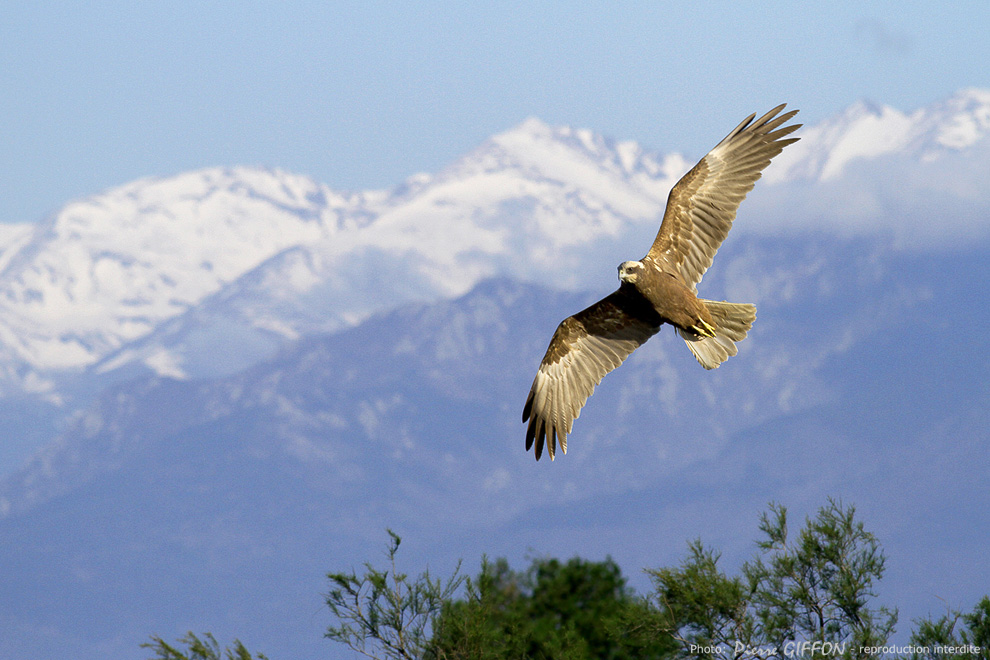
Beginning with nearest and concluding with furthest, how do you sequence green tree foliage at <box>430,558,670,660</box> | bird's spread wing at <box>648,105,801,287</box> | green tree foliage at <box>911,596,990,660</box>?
bird's spread wing at <box>648,105,801,287</box> → green tree foliage at <box>911,596,990,660</box> → green tree foliage at <box>430,558,670,660</box>

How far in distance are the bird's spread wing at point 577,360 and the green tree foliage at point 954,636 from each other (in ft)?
21.7

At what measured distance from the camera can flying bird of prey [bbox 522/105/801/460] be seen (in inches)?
697

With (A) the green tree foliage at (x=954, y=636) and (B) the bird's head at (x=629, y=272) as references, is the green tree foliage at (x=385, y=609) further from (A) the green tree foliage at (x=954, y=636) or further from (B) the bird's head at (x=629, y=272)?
(A) the green tree foliage at (x=954, y=636)

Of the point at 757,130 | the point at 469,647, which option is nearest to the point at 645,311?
the point at 757,130

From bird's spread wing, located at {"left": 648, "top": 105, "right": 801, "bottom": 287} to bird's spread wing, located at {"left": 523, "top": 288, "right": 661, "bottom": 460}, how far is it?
1132 millimetres

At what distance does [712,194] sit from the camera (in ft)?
61.2

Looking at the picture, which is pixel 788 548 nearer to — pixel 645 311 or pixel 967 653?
pixel 967 653

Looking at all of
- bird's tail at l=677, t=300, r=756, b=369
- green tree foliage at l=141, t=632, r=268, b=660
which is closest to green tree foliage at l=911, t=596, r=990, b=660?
bird's tail at l=677, t=300, r=756, b=369

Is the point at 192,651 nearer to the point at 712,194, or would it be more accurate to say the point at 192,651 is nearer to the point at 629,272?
the point at 629,272

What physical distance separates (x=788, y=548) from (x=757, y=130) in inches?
298

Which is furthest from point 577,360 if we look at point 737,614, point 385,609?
point 385,609

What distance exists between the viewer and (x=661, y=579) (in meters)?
22.5

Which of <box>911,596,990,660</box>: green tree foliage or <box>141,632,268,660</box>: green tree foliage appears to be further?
<box>141,632,268,660</box>: green tree foliage

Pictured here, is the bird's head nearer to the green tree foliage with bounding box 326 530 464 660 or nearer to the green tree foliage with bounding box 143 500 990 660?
the green tree foliage with bounding box 143 500 990 660
